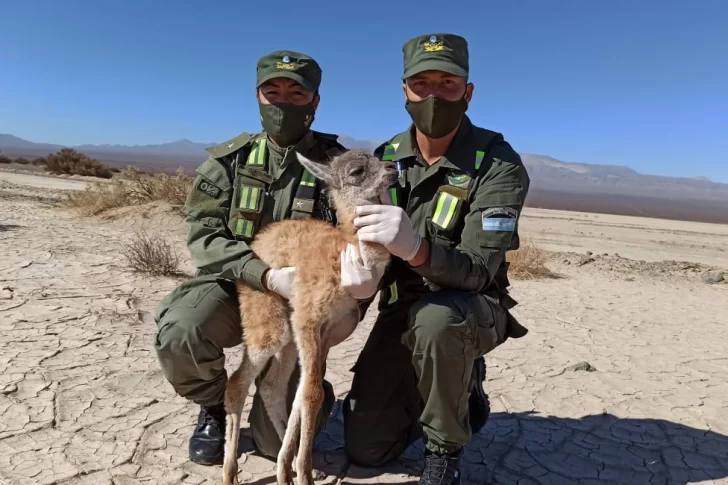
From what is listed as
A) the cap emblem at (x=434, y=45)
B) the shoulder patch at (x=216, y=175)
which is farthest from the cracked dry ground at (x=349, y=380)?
the cap emblem at (x=434, y=45)

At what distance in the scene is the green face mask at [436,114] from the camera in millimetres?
3754

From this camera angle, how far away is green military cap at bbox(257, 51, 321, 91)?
12.3ft

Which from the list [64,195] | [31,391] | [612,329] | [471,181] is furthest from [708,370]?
[64,195]

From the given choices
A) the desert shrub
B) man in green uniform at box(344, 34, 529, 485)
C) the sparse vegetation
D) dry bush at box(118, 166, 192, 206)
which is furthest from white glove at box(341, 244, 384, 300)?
the desert shrub

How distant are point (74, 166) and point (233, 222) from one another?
28.8m

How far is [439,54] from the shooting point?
375cm

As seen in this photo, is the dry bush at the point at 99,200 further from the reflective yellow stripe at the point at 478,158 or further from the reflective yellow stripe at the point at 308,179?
the reflective yellow stripe at the point at 478,158

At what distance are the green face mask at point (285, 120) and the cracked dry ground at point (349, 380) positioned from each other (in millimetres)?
2183

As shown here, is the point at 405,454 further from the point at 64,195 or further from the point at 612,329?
the point at 64,195

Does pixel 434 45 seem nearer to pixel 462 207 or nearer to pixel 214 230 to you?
pixel 462 207

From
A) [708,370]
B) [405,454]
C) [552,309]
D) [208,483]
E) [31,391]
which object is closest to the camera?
[208,483]

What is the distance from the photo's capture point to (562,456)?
156 inches

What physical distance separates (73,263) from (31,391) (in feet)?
14.8

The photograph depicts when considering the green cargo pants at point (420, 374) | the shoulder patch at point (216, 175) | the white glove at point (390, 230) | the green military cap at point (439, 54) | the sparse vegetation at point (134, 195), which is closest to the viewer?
the white glove at point (390, 230)
